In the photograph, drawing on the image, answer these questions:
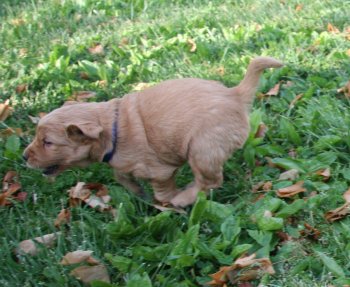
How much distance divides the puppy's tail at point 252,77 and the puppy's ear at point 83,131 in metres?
0.89

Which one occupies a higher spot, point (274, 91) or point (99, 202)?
point (274, 91)

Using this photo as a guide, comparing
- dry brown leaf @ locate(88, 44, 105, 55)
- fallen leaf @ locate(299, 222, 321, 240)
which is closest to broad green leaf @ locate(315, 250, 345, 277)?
fallen leaf @ locate(299, 222, 321, 240)

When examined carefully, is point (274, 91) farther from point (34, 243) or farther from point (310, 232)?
point (34, 243)

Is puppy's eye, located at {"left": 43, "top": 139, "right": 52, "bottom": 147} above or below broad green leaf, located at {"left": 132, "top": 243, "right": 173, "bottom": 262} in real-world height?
above

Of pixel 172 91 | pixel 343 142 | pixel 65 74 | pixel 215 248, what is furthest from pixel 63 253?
pixel 65 74

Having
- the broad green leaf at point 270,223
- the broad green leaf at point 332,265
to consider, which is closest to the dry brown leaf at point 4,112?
the broad green leaf at point 270,223

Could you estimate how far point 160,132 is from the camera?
3602 millimetres

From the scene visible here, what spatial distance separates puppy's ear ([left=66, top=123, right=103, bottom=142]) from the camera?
11.4ft

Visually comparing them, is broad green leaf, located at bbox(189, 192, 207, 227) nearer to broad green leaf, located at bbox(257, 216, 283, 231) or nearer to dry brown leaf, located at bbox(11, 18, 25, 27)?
broad green leaf, located at bbox(257, 216, 283, 231)

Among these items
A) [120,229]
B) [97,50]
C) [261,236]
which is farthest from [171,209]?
[97,50]

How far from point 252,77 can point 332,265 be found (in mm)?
1229

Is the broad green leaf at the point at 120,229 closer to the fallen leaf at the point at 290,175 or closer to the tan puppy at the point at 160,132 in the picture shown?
the tan puppy at the point at 160,132

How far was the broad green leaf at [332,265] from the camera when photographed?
2945mm

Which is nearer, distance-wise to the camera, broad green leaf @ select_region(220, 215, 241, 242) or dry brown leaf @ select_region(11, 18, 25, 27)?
broad green leaf @ select_region(220, 215, 241, 242)
